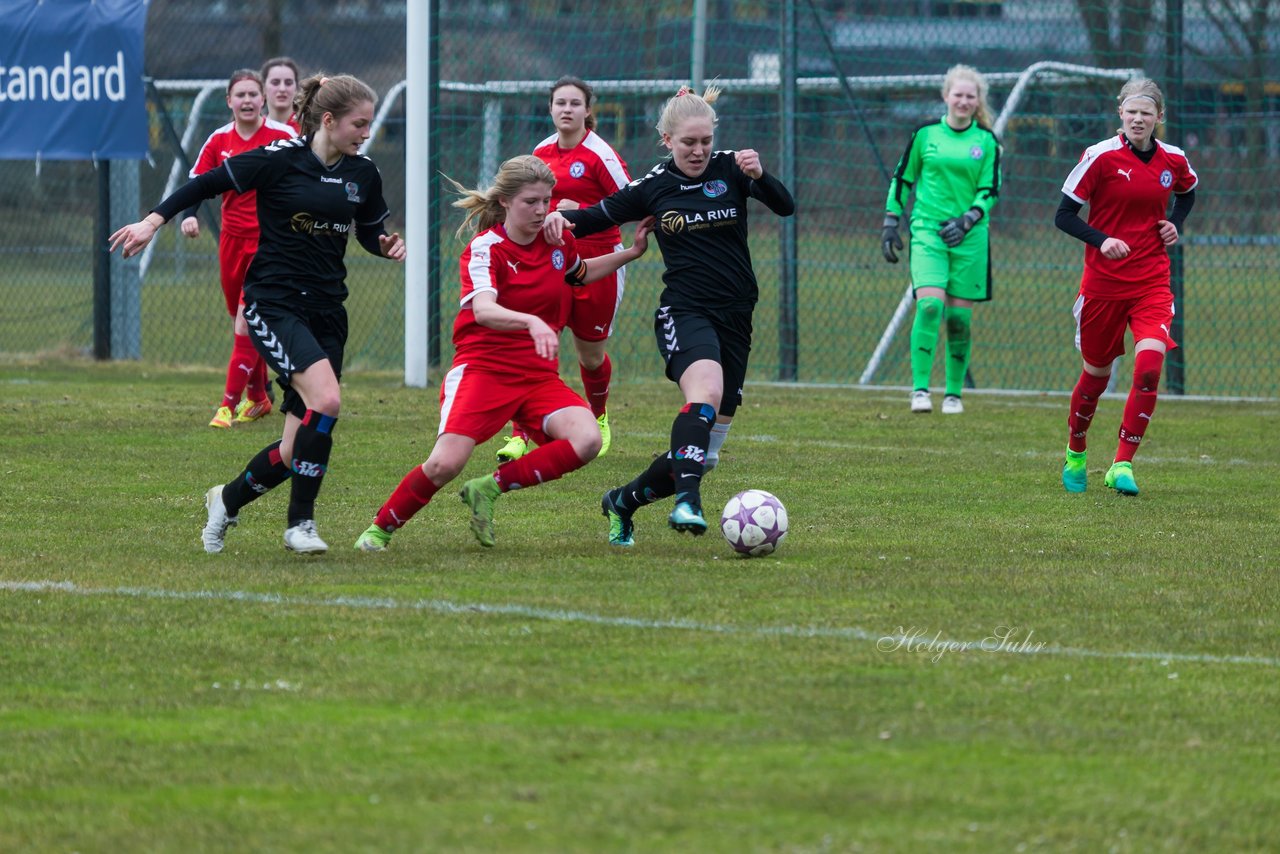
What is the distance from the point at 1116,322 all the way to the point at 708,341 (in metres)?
2.79

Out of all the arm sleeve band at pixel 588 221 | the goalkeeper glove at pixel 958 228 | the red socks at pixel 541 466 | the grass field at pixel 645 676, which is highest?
the goalkeeper glove at pixel 958 228

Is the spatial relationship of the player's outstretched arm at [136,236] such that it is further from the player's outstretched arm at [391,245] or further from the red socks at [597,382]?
the red socks at [597,382]

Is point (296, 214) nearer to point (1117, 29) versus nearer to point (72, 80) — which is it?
point (72, 80)

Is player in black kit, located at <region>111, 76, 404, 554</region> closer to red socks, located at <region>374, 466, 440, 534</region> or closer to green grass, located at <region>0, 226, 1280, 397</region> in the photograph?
red socks, located at <region>374, 466, 440, 534</region>

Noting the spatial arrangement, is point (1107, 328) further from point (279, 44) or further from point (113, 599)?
point (279, 44)

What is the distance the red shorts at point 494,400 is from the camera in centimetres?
682

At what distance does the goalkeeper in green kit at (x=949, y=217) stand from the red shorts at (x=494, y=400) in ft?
18.7

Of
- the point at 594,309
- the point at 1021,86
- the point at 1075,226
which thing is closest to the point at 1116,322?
the point at 1075,226

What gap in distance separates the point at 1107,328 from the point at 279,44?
25.2 m

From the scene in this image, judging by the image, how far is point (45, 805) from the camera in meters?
3.80

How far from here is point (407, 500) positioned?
6.80m

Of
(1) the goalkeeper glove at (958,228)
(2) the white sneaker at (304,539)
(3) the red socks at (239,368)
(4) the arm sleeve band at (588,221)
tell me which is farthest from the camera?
(1) the goalkeeper glove at (958,228)

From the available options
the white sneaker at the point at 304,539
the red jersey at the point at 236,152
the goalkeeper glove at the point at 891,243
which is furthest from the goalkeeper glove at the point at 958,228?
the white sneaker at the point at 304,539

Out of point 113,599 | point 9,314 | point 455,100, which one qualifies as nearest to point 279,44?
point 9,314
